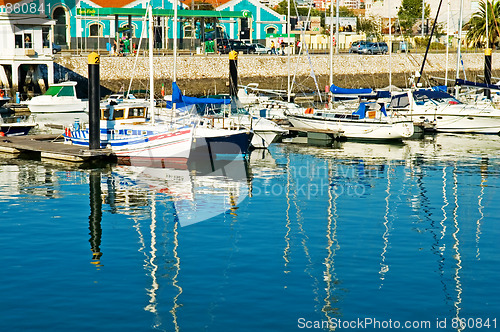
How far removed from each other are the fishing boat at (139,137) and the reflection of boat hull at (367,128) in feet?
33.0

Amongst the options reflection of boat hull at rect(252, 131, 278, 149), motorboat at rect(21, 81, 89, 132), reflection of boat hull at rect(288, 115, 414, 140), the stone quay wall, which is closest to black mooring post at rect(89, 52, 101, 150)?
reflection of boat hull at rect(252, 131, 278, 149)

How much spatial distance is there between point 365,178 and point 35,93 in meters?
35.0

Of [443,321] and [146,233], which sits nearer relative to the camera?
[443,321]

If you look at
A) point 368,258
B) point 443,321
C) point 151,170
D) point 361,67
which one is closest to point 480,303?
point 443,321

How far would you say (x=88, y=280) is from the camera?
18.5 m

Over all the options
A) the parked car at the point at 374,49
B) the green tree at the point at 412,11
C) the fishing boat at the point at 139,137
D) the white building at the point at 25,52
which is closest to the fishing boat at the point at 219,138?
the fishing boat at the point at 139,137

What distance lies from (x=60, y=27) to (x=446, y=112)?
42916 millimetres

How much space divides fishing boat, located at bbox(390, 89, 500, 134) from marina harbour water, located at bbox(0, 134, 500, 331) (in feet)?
35.8

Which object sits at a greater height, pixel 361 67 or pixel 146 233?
pixel 361 67

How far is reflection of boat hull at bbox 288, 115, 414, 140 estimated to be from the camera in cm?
4116

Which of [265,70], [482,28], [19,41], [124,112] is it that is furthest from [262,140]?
[482,28]

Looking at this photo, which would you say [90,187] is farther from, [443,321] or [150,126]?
[443,321]

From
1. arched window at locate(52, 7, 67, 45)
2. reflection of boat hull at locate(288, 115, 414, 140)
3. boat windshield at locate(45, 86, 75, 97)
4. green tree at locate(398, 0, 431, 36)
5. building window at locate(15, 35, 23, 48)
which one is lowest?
reflection of boat hull at locate(288, 115, 414, 140)

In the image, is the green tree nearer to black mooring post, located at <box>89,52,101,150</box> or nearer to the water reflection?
the water reflection
